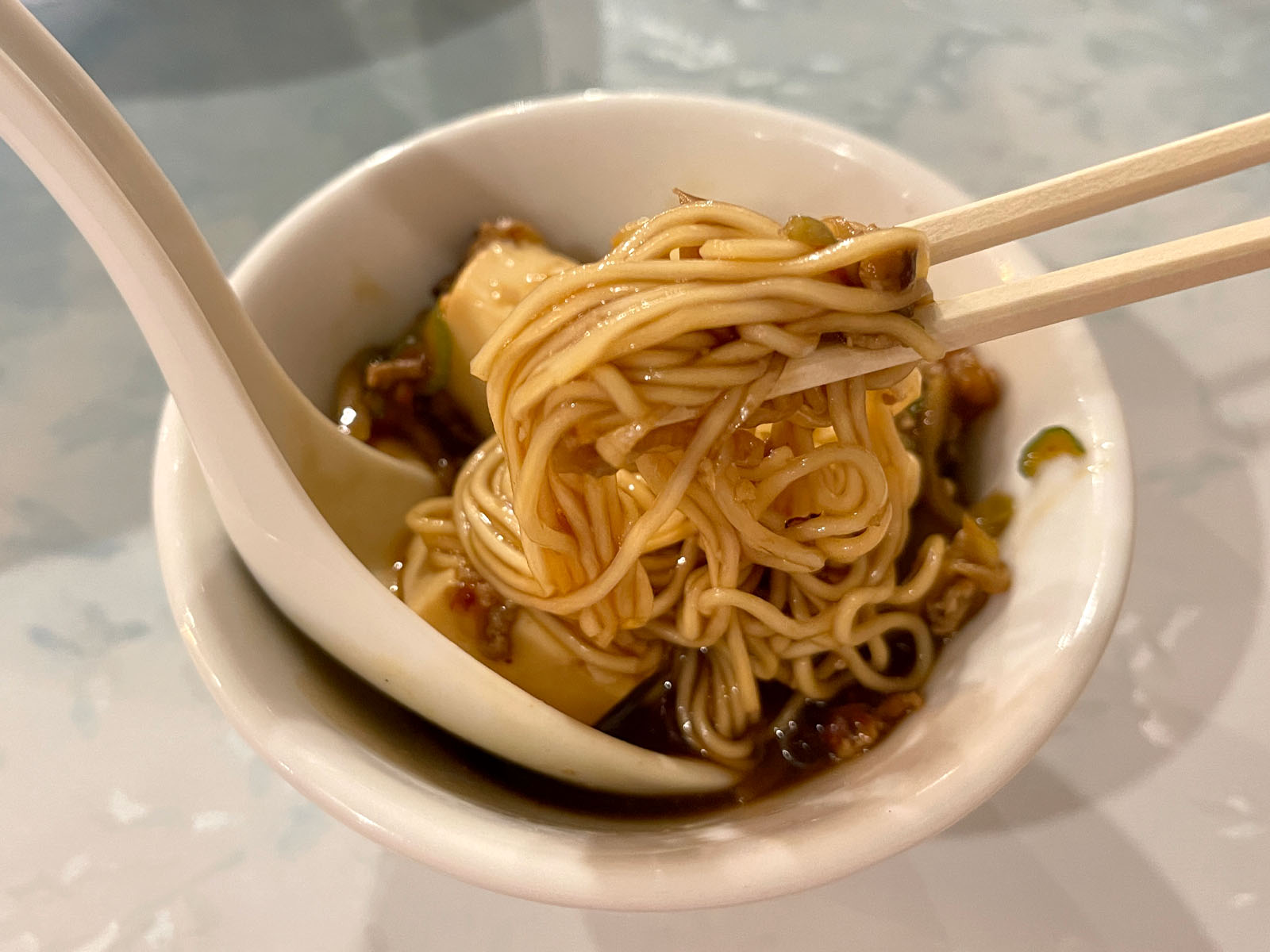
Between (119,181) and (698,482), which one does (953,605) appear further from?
(119,181)

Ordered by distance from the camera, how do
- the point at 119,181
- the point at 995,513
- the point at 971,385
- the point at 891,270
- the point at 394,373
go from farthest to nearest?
the point at 394,373 → the point at 971,385 → the point at 995,513 → the point at 119,181 → the point at 891,270

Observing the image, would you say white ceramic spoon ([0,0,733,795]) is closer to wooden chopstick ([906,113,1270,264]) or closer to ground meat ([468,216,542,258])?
ground meat ([468,216,542,258])

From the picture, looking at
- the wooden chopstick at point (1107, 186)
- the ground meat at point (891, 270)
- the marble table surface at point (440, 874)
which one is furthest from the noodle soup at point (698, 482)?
A: the marble table surface at point (440, 874)

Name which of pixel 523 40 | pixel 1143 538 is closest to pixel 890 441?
pixel 1143 538

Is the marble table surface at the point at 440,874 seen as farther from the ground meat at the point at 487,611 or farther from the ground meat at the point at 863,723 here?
the ground meat at the point at 487,611

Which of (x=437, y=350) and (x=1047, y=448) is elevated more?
(x=1047, y=448)

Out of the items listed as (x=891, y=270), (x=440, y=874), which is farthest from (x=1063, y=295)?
(x=440, y=874)
